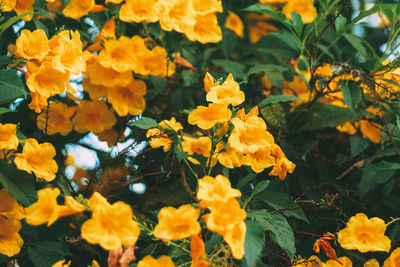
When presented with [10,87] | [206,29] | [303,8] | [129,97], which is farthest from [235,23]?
[10,87]

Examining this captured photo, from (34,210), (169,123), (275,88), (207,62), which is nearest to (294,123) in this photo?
(275,88)

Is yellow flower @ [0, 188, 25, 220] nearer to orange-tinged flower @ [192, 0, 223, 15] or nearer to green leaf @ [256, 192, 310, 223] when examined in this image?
green leaf @ [256, 192, 310, 223]

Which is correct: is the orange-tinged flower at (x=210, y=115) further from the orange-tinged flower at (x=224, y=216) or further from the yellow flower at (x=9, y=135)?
the yellow flower at (x=9, y=135)

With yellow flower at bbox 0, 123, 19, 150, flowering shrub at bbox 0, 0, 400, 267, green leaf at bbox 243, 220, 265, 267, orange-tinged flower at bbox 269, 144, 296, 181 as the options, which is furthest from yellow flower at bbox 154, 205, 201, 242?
yellow flower at bbox 0, 123, 19, 150

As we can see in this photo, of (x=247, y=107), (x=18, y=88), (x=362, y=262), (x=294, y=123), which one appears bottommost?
(x=362, y=262)

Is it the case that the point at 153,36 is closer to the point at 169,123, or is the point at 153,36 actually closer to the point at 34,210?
the point at 169,123

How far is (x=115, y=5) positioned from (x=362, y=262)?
1.10 metres

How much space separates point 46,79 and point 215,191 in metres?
0.57

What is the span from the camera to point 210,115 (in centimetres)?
115

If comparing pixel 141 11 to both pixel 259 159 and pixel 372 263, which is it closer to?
pixel 259 159

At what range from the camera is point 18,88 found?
3.81 feet

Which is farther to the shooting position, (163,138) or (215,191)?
(163,138)

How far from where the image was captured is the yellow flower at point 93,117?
60.7 inches

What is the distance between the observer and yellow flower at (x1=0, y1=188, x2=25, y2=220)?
1.18 m
